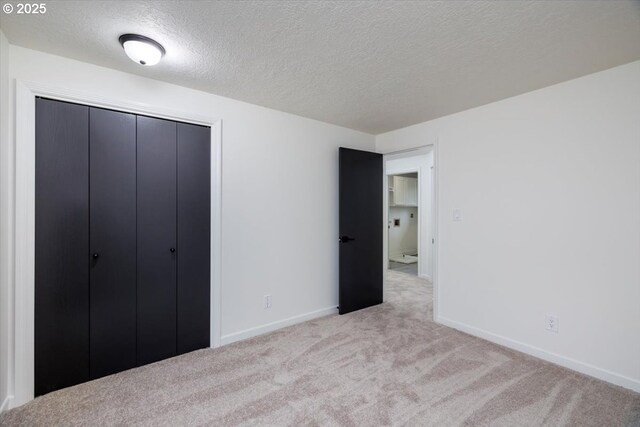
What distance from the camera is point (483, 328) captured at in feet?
9.46

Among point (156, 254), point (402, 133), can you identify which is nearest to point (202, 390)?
point (156, 254)

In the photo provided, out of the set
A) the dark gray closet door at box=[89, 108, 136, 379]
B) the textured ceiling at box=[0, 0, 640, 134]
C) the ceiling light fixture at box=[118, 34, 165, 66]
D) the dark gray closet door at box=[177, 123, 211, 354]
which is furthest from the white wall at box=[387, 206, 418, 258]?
the ceiling light fixture at box=[118, 34, 165, 66]

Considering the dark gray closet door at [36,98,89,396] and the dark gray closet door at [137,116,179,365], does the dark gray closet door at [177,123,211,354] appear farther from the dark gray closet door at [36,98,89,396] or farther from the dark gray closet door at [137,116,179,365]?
the dark gray closet door at [36,98,89,396]

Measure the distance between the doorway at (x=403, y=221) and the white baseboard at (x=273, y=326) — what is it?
10.5ft

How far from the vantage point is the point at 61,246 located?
2029 millimetres

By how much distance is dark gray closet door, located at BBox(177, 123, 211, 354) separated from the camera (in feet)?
8.25

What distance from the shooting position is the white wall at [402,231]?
7.33 meters

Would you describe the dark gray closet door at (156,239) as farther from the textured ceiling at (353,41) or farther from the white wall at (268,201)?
the textured ceiling at (353,41)

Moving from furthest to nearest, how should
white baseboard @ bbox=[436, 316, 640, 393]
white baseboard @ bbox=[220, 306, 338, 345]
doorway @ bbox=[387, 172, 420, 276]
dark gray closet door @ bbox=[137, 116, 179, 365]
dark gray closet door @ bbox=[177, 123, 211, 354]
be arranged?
doorway @ bbox=[387, 172, 420, 276] < white baseboard @ bbox=[220, 306, 338, 345] < dark gray closet door @ bbox=[177, 123, 211, 354] < dark gray closet door @ bbox=[137, 116, 179, 365] < white baseboard @ bbox=[436, 316, 640, 393]

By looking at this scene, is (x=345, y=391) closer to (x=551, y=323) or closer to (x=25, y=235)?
(x=551, y=323)

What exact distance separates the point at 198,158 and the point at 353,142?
200 cm

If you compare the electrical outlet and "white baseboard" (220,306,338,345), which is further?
"white baseboard" (220,306,338,345)

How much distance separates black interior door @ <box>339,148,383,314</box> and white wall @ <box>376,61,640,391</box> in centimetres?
88

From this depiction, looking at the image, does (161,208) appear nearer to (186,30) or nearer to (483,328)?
(186,30)
